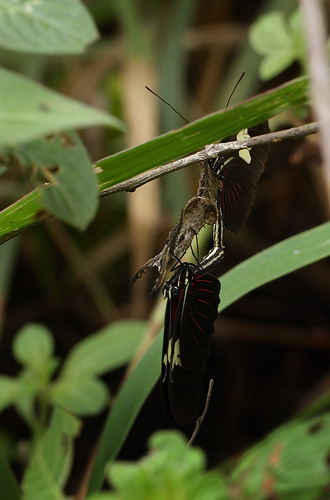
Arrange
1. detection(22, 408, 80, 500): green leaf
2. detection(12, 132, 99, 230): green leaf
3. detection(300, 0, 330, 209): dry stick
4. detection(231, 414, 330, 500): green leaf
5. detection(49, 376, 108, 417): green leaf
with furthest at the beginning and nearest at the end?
detection(49, 376, 108, 417): green leaf
detection(22, 408, 80, 500): green leaf
detection(231, 414, 330, 500): green leaf
detection(12, 132, 99, 230): green leaf
detection(300, 0, 330, 209): dry stick

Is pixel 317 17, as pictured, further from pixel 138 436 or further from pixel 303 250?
pixel 138 436

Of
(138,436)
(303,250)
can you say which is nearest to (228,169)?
(303,250)

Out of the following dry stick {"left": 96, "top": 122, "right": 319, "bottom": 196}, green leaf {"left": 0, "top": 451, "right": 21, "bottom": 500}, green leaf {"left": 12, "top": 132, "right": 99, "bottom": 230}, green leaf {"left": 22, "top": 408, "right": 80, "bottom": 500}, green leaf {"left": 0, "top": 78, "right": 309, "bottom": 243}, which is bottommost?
green leaf {"left": 22, "top": 408, "right": 80, "bottom": 500}

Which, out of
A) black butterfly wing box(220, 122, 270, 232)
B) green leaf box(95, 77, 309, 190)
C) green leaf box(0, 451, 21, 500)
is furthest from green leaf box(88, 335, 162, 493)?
green leaf box(95, 77, 309, 190)

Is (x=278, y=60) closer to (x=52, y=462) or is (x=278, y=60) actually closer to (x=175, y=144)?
(x=175, y=144)

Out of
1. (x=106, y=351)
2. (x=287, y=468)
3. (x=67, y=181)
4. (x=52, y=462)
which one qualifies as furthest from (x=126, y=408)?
(x=67, y=181)

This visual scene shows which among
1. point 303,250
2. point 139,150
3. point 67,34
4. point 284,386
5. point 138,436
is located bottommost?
point 284,386

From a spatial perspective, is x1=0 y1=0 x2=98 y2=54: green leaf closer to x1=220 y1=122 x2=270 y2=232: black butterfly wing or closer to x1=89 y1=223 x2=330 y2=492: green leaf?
x1=220 y1=122 x2=270 y2=232: black butterfly wing
